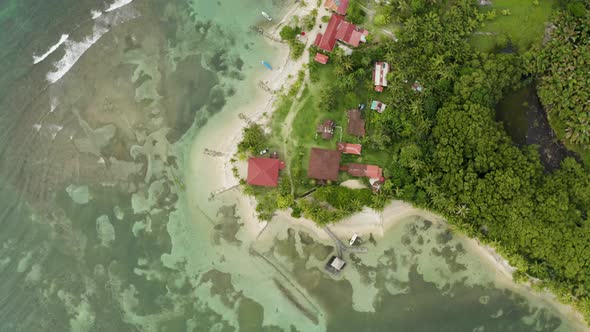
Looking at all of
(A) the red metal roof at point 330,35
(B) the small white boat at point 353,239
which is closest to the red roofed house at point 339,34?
(A) the red metal roof at point 330,35

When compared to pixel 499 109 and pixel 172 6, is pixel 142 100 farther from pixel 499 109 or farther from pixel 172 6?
pixel 499 109

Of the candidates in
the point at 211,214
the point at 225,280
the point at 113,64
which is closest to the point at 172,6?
the point at 113,64

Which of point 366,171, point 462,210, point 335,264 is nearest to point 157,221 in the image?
point 335,264

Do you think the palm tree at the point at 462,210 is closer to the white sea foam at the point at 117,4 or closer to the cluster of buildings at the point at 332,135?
the cluster of buildings at the point at 332,135

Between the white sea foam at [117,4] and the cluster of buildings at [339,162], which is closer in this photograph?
the cluster of buildings at [339,162]

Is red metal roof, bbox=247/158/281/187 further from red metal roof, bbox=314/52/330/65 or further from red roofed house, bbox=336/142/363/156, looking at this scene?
red metal roof, bbox=314/52/330/65

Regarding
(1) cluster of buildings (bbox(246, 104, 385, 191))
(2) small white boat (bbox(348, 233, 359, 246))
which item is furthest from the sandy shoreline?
(1) cluster of buildings (bbox(246, 104, 385, 191))
